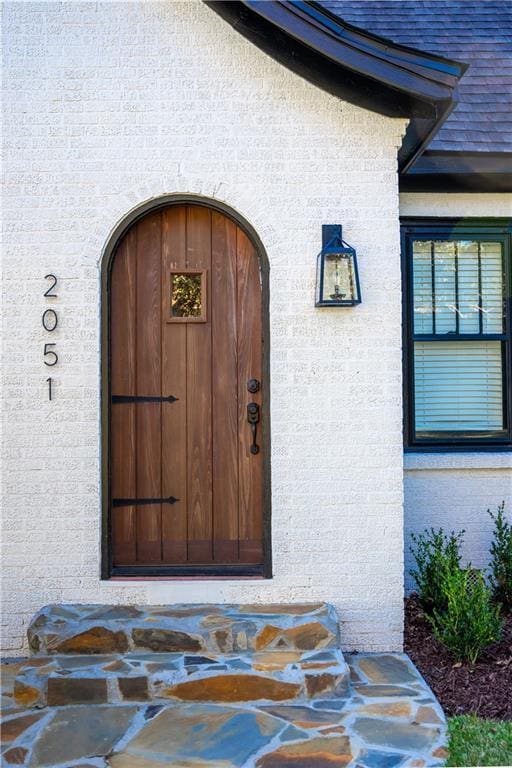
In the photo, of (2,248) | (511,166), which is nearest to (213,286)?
(2,248)

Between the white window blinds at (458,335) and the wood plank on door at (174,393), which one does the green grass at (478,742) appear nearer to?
the wood plank on door at (174,393)

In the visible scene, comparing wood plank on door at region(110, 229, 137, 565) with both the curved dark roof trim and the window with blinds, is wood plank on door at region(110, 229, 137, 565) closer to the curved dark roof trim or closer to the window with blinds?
the curved dark roof trim

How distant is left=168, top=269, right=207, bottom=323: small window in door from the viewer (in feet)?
14.8

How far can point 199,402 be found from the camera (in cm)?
449

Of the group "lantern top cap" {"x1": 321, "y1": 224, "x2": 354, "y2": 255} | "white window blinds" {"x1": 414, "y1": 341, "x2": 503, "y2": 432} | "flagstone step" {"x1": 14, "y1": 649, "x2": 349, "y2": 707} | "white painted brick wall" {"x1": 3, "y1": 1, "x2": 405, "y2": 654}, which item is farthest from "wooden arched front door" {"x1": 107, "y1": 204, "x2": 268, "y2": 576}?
"white window blinds" {"x1": 414, "y1": 341, "x2": 503, "y2": 432}

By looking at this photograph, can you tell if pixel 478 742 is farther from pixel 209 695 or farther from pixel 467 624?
pixel 209 695

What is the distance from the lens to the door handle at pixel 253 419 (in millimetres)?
4453

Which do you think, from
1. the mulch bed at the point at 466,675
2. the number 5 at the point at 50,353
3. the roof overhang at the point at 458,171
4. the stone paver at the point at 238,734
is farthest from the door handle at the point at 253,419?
the roof overhang at the point at 458,171

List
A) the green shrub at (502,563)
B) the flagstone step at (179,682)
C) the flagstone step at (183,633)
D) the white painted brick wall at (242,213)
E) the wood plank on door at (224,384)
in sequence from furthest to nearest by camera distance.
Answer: the green shrub at (502,563) → the wood plank on door at (224,384) → the white painted brick wall at (242,213) → the flagstone step at (183,633) → the flagstone step at (179,682)

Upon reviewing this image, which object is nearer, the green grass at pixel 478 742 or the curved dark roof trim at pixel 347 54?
the green grass at pixel 478 742

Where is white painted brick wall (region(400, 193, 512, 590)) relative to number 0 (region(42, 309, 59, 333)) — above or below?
below

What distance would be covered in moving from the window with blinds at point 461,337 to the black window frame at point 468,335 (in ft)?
0.04

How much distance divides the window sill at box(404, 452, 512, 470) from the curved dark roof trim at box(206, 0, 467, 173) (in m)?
2.47

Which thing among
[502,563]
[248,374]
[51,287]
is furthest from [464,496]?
[51,287]
